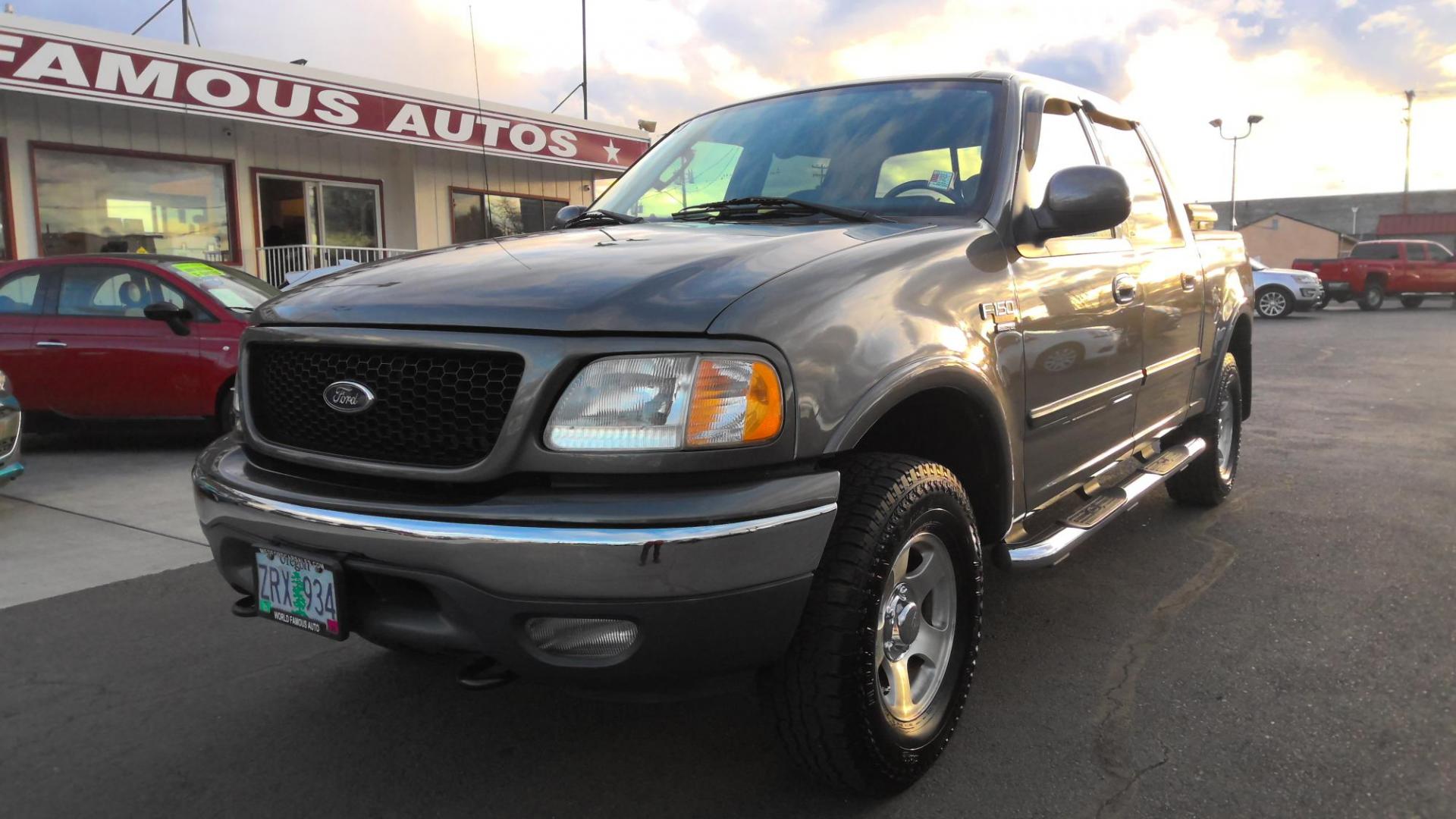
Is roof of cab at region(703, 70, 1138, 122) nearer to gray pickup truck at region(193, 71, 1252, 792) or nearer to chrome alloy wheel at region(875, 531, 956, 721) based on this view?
gray pickup truck at region(193, 71, 1252, 792)

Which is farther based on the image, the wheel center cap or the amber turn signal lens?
the wheel center cap

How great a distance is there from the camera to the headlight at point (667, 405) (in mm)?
2047

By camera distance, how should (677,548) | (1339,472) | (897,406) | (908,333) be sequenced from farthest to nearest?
(1339,472), (897,406), (908,333), (677,548)

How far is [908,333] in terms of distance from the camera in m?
2.43

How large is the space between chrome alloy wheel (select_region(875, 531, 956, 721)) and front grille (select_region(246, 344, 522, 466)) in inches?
38.9

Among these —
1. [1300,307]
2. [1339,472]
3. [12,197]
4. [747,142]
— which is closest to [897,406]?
[747,142]

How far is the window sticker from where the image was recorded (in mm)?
7594

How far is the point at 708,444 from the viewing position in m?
2.04

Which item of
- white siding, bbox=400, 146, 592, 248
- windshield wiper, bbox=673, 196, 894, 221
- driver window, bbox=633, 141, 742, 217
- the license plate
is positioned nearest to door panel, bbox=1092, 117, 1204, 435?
windshield wiper, bbox=673, 196, 894, 221

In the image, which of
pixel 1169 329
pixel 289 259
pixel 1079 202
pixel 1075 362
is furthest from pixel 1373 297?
pixel 1079 202

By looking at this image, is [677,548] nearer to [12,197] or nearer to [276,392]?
[276,392]

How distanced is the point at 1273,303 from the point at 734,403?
25.7m

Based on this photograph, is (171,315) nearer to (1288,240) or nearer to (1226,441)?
(1226,441)

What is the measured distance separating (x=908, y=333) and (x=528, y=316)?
89cm
